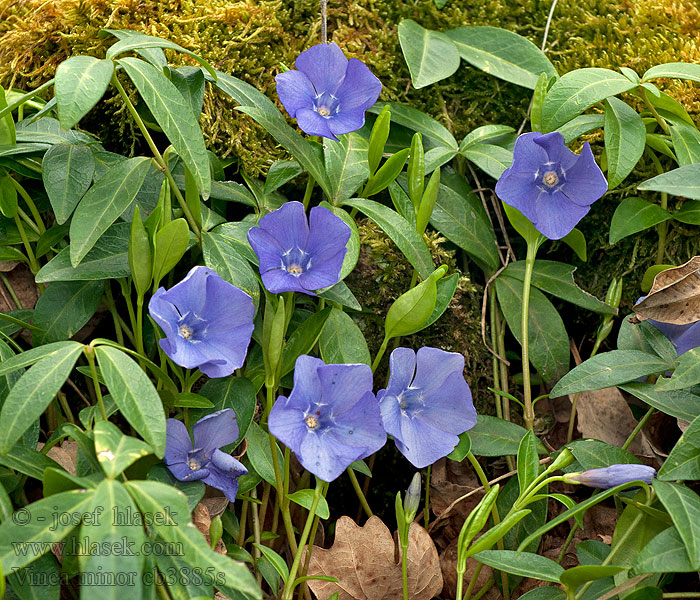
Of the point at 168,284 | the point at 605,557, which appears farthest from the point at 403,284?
the point at 605,557

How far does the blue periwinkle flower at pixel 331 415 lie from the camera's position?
94 centimetres

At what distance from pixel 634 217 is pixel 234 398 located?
0.82 meters

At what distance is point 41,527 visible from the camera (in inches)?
30.7

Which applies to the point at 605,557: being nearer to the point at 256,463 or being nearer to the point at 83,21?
the point at 256,463

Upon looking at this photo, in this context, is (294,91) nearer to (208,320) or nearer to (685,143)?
(208,320)

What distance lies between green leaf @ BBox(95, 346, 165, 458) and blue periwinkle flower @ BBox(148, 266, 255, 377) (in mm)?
96

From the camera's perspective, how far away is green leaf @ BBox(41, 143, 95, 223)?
3.65ft

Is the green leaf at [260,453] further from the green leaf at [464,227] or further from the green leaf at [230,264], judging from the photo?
the green leaf at [464,227]

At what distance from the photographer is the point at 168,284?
124 centimetres

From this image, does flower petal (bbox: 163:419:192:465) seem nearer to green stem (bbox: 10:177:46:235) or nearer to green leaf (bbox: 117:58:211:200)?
green leaf (bbox: 117:58:211:200)

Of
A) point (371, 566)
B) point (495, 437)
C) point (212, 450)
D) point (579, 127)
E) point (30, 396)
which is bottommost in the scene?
point (371, 566)

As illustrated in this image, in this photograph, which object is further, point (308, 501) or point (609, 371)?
point (609, 371)

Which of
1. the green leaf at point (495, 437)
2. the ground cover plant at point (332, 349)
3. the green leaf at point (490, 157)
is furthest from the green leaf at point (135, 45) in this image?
the green leaf at point (495, 437)

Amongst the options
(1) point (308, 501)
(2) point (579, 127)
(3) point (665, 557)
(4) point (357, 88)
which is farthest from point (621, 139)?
(1) point (308, 501)
